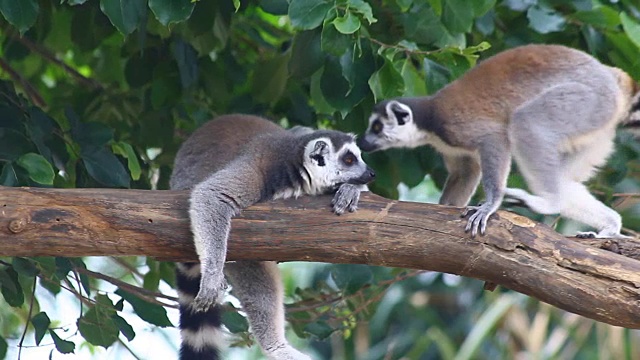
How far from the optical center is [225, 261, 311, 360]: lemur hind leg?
4.44 metres

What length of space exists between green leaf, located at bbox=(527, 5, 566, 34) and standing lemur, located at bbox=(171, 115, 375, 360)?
3.85 ft

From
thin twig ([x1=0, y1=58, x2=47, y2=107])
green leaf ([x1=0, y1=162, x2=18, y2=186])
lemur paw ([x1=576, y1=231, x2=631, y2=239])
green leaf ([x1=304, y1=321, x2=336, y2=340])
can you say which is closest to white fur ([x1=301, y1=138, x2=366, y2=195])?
green leaf ([x1=304, y1=321, x2=336, y2=340])

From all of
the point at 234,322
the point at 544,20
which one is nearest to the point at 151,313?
the point at 234,322

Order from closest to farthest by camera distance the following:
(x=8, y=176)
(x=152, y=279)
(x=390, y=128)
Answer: (x=8, y=176)
(x=390, y=128)
(x=152, y=279)

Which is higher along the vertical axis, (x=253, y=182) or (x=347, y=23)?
(x=347, y=23)

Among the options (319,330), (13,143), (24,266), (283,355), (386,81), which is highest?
(386,81)

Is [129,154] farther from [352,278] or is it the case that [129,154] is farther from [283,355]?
[352,278]

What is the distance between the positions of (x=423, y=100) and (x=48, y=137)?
2.11 m

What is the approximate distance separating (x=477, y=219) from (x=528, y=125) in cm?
108

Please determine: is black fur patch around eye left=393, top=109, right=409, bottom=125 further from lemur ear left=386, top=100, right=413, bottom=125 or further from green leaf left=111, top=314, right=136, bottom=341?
green leaf left=111, top=314, right=136, bottom=341

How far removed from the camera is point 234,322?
4.86 metres

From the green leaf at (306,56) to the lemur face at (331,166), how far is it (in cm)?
36

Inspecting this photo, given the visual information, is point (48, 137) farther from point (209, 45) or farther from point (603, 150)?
point (603, 150)

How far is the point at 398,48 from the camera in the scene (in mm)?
4266
